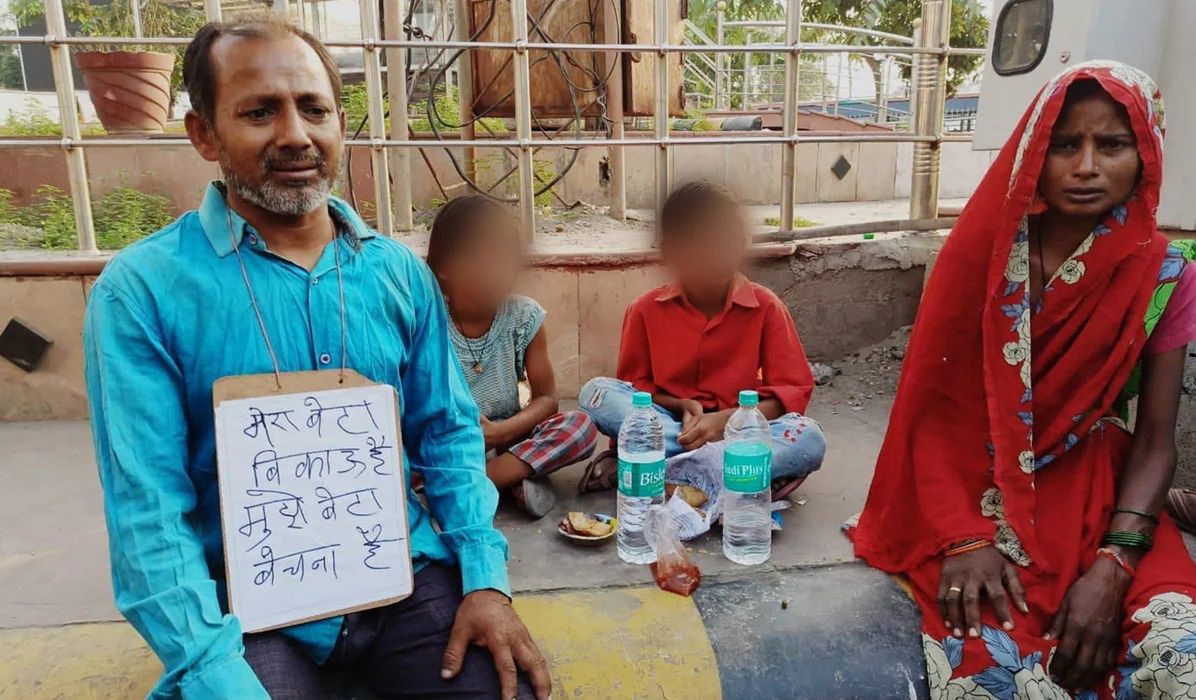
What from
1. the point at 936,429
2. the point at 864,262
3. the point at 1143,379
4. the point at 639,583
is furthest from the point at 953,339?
the point at 864,262

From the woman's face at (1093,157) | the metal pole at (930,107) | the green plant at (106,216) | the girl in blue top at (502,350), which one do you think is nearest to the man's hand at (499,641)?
the girl in blue top at (502,350)

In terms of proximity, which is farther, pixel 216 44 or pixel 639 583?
pixel 639 583

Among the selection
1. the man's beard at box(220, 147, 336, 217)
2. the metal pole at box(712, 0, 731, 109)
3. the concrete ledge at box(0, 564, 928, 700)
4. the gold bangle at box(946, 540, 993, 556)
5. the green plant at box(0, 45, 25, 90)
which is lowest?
the concrete ledge at box(0, 564, 928, 700)

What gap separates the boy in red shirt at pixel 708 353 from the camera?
8.64 feet

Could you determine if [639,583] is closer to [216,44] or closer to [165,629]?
[165,629]

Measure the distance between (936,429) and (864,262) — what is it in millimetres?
2102

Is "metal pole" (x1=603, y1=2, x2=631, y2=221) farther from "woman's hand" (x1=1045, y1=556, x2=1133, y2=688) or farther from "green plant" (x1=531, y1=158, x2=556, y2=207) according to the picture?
"woman's hand" (x1=1045, y1=556, x2=1133, y2=688)

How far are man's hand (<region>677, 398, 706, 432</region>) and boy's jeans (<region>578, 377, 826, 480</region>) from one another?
0.04 m

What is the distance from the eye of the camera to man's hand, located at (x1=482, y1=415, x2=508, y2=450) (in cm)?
264

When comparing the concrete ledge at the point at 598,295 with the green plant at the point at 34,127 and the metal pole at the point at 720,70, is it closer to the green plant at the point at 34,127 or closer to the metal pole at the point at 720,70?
the metal pole at the point at 720,70

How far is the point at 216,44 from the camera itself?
4.94 feet

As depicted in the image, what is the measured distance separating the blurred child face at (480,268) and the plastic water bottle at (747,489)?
87cm

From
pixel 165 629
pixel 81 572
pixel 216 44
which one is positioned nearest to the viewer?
pixel 165 629

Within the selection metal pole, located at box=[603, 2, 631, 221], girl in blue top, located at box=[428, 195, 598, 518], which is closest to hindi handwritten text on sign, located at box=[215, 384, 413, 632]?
girl in blue top, located at box=[428, 195, 598, 518]
